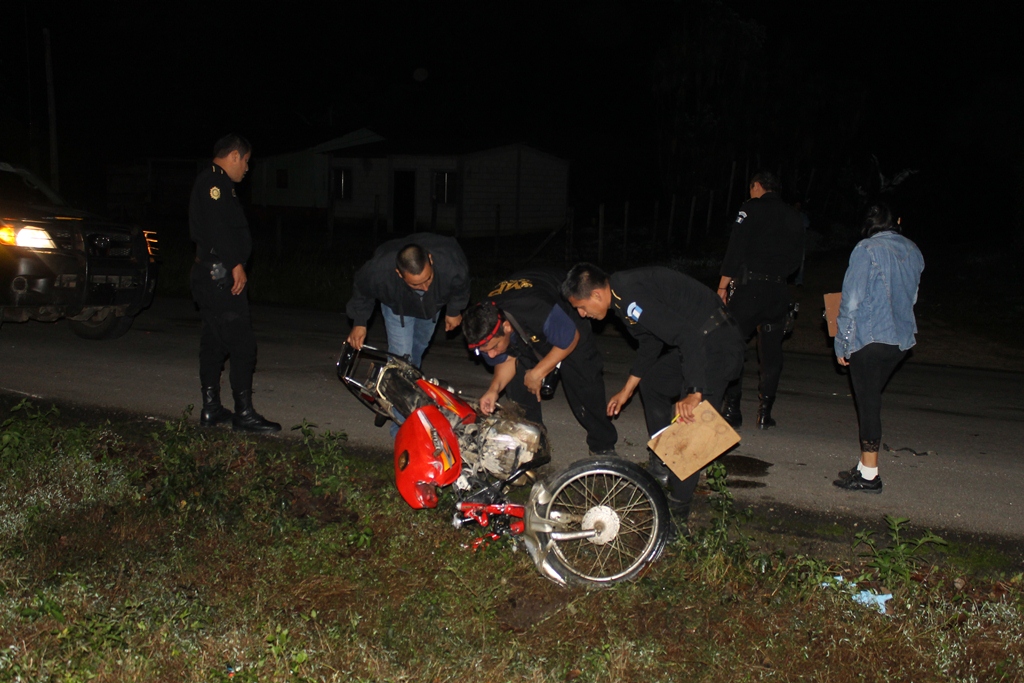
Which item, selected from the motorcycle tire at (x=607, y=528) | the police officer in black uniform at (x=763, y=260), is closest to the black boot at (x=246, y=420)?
the motorcycle tire at (x=607, y=528)

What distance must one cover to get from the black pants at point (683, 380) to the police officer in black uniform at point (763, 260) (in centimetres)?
161

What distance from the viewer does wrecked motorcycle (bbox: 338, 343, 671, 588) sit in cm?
457

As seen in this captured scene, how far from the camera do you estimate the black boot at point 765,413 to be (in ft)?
24.7

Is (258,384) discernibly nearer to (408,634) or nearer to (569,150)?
(408,634)

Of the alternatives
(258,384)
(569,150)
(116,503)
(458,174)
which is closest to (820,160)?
(569,150)

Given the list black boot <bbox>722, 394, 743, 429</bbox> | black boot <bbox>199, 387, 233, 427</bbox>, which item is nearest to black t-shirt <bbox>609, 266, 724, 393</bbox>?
black boot <bbox>722, 394, 743, 429</bbox>

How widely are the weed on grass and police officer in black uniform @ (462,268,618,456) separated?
3.20ft

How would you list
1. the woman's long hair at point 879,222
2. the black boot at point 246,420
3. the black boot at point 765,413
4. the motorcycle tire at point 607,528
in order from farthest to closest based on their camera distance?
the black boot at point 765,413, the black boot at point 246,420, the woman's long hair at point 879,222, the motorcycle tire at point 607,528

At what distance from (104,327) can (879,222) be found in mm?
8700

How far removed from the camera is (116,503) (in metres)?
5.37

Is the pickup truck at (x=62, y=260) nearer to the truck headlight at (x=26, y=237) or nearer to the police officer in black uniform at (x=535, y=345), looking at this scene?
the truck headlight at (x=26, y=237)

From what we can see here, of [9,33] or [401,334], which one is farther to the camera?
[9,33]

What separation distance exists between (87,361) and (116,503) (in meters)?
4.84

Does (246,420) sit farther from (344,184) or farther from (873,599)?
(344,184)
